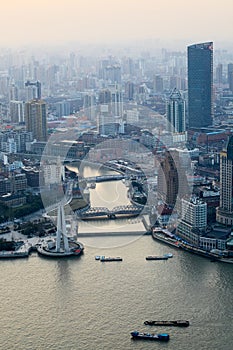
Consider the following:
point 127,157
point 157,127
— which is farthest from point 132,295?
point 157,127

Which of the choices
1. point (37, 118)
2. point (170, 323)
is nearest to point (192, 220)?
point (170, 323)

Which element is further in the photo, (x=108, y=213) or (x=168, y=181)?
(x=168, y=181)

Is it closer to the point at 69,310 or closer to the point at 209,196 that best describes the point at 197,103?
the point at 209,196

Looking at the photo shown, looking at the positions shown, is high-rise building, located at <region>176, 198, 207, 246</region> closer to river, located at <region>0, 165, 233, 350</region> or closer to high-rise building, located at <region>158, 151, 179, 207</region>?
river, located at <region>0, 165, 233, 350</region>

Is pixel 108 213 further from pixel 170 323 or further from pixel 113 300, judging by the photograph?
pixel 170 323

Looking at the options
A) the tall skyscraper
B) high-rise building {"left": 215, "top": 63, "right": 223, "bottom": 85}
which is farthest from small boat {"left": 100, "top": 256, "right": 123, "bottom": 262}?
high-rise building {"left": 215, "top": 63, "right": 223, "bottom": 85}

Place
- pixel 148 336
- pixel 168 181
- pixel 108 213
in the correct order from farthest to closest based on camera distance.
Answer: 1. pixel 168 181
2. pixel 108 213
3. pixel 148 336
